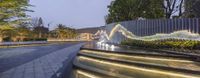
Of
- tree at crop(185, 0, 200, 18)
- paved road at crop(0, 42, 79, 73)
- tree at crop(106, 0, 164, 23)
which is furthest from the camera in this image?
tree at crop(106, 0, 164, 23)

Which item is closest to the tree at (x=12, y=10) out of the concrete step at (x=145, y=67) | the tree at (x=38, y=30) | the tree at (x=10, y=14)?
the tree at (x=10, y=14)

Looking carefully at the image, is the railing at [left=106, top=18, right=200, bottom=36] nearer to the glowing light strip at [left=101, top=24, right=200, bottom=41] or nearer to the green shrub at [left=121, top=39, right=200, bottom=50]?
the glowing light strip at [left=101, top=24, right=200, bottom=41]

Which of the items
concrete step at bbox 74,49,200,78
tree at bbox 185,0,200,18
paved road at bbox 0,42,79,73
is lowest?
paved road at bbox 0,42,79,73

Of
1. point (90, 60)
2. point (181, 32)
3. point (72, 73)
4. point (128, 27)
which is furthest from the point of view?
point (128, 27)

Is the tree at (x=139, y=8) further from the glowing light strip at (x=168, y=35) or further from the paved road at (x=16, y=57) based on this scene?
the paved road at (x=16, y=57)

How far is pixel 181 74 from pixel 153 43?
27.1 feet

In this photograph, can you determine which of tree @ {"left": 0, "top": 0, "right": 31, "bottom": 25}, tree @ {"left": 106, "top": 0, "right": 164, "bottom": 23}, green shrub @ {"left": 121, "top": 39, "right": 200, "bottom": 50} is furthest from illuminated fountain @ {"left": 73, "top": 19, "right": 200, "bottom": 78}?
tree @ {"left": 0, "top": 0, "right": 31, "bottom": 25}

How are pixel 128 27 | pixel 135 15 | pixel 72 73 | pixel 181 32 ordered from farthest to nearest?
1. pixel 135 15
2. pixel 128 27
3. pixel 181 32
4. pixel 72 73

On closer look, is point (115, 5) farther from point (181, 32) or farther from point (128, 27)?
point (181, 32)

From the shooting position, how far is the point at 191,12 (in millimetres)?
26188

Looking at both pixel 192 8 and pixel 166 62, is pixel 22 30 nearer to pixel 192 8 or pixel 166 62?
pixel 192 8

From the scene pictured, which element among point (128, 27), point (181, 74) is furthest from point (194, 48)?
point (128, 27)

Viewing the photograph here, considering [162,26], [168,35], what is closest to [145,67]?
[168,35]

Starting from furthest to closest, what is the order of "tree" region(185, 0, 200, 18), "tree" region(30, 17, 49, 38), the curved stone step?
1. "tree" region(30, 17, 49, 38)
2. "tree" region(185, 0, 200, 18)
3. the curved stone step
